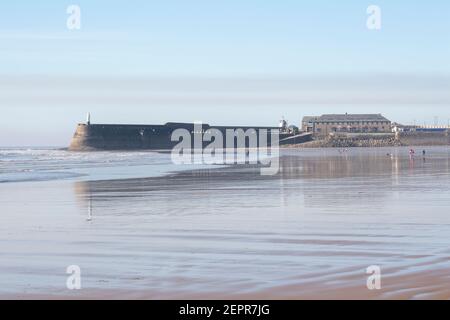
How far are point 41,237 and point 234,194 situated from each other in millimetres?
8787

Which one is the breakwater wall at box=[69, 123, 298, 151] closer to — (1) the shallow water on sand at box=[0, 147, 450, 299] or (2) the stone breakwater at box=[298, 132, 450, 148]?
(2) the stone breakwater at box=[298, 132, 450, 148]

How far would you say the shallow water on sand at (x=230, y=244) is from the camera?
25.1 feet

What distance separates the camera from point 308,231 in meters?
11.6

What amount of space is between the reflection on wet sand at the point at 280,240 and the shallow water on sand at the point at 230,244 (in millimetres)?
20

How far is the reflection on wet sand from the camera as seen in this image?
761 centimetres

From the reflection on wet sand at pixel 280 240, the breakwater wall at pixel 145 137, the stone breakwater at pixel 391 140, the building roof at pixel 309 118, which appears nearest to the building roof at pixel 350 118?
the building roof at pixel 309 118

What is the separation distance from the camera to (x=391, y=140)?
390 ft

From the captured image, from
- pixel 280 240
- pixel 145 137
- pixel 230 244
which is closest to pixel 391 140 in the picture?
pixel 145 137

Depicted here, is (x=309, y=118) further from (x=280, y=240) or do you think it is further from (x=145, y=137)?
(x=280, y=240)

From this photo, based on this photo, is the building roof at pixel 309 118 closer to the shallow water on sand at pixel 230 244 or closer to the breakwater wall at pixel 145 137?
the breakwater wall at pixel 145 137

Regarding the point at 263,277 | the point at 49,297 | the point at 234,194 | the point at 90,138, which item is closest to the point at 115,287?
the point at 49,297

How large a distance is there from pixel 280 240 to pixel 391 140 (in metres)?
112

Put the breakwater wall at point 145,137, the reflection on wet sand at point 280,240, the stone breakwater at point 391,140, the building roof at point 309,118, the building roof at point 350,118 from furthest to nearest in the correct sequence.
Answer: the building roof at point 309,118 → the building roof at point 350,118 → the breakwater wall at point 145,137 → the stone breakwater at point 391,140 → the reflection on wet sand at point 280,240
